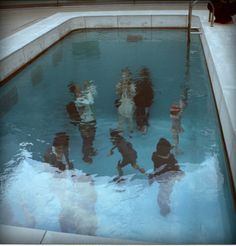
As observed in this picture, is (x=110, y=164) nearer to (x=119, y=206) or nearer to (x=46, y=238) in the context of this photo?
(x=119, y=206)

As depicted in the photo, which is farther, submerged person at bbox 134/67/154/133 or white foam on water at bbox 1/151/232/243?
submerged person at bbox 134/67/154/133

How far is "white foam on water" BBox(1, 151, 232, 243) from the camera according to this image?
108 inches

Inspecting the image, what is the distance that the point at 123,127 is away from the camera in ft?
14.2

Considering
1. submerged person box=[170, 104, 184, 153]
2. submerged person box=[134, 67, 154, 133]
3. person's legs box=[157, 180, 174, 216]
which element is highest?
submerged person box=[134, 67, 154, 133]

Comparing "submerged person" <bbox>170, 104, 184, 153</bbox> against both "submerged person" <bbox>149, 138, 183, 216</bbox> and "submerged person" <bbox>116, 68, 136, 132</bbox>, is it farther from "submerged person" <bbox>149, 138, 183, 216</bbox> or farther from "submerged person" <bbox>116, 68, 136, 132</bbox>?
"submerged person" <bbox>116, 68, 136, 132</bbox>

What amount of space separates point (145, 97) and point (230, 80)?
4.80 ft

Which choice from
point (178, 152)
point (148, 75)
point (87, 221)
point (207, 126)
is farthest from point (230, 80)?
point (87, 221)

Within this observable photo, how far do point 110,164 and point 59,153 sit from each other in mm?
671

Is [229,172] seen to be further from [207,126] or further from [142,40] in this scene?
[142,40]

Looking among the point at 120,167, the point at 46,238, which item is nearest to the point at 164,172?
the point at 120,167

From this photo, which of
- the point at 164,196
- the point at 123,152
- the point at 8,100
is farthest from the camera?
the point at 8,100

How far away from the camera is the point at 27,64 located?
6.69m

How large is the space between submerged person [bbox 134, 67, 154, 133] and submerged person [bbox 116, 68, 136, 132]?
80mm

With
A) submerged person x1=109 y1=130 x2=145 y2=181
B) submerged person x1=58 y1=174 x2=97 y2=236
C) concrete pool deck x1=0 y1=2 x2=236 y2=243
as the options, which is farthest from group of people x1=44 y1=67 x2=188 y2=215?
concrete pool deck x1=0 y1=2 x2=236 y2=243
